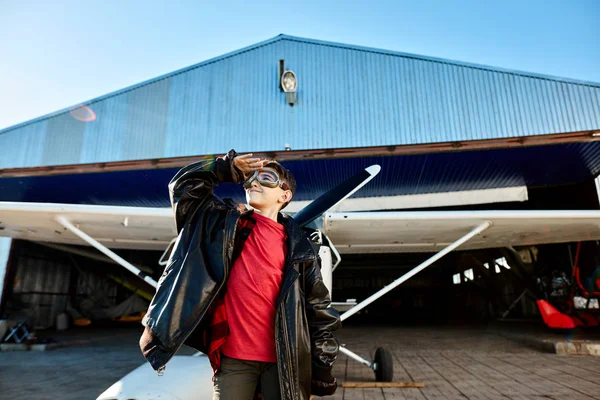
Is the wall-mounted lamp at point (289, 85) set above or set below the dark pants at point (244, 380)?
above

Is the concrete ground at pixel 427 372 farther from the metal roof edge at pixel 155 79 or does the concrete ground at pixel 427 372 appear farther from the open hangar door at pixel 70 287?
the metal roof edge at pixel 155 79

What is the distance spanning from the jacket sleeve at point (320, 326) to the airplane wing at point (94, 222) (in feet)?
9.71

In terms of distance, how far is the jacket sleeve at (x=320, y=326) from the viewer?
4.61 feet

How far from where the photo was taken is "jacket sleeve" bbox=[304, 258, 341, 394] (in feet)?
4.61

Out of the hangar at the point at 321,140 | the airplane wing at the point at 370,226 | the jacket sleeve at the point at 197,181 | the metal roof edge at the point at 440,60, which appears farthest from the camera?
the metal roof edge at the point at 440,60

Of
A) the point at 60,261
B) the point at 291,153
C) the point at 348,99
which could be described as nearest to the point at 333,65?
the point at 348,99

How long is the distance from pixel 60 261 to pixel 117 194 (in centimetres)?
505

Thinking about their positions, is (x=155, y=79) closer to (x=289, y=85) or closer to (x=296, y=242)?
(x=289, y=85)

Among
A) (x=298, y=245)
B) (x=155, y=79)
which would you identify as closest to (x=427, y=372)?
(x=298, y=245)

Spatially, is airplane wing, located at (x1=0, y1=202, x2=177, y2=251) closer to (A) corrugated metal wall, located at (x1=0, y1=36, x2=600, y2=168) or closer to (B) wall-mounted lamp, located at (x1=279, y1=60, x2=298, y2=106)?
(A) corrugated metal wall, located at (x1=0, y1=36, x2=600, y2=168)

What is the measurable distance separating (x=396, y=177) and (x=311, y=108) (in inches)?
132

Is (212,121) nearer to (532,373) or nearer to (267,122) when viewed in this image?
(267,122)

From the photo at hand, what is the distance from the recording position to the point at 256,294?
1.44 m

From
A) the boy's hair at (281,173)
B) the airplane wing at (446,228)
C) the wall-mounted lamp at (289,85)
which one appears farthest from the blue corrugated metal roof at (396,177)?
the boy's hair at (281,173)
